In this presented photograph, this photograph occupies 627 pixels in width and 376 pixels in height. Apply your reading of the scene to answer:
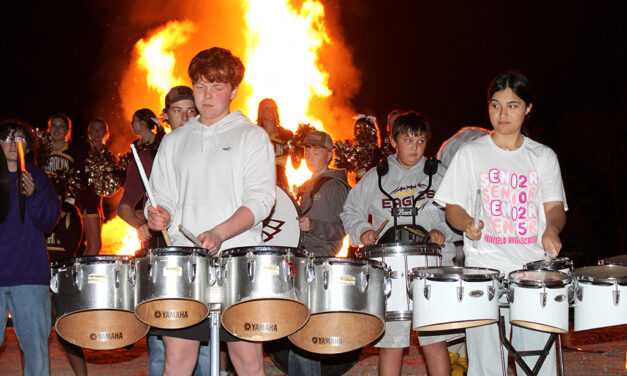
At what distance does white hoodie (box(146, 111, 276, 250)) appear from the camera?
4.57 metres

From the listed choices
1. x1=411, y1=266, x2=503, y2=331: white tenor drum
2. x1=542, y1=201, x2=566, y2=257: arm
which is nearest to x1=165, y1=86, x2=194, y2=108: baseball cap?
x1=411, y1=266, x2=503, y2=331: white tenor drum

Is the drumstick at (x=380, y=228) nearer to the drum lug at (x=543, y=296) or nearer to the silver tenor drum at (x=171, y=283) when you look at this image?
the drum lug at (x=543, y=296)

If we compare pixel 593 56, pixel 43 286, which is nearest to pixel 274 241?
pixel 43 286

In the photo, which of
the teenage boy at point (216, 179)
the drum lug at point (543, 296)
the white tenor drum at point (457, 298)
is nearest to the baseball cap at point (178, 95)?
the teenage boy at point (216, 179)

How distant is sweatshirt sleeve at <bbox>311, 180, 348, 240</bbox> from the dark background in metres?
12.1

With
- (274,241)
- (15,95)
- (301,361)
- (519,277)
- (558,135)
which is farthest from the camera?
(558,135)

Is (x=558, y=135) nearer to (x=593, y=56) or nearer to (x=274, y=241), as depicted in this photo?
(x=593, y=56)

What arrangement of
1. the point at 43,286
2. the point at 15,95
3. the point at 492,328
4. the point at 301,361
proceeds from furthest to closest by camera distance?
the point at 15,95, the point at 301,361, the point at 43,286, the point at 492,328

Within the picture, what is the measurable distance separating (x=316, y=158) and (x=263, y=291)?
151 inches

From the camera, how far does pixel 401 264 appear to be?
5184 mm

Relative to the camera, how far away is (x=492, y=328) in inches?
192

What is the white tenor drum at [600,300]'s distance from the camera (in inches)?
177

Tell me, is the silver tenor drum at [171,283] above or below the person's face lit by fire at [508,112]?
below

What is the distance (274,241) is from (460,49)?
15.9 metres
